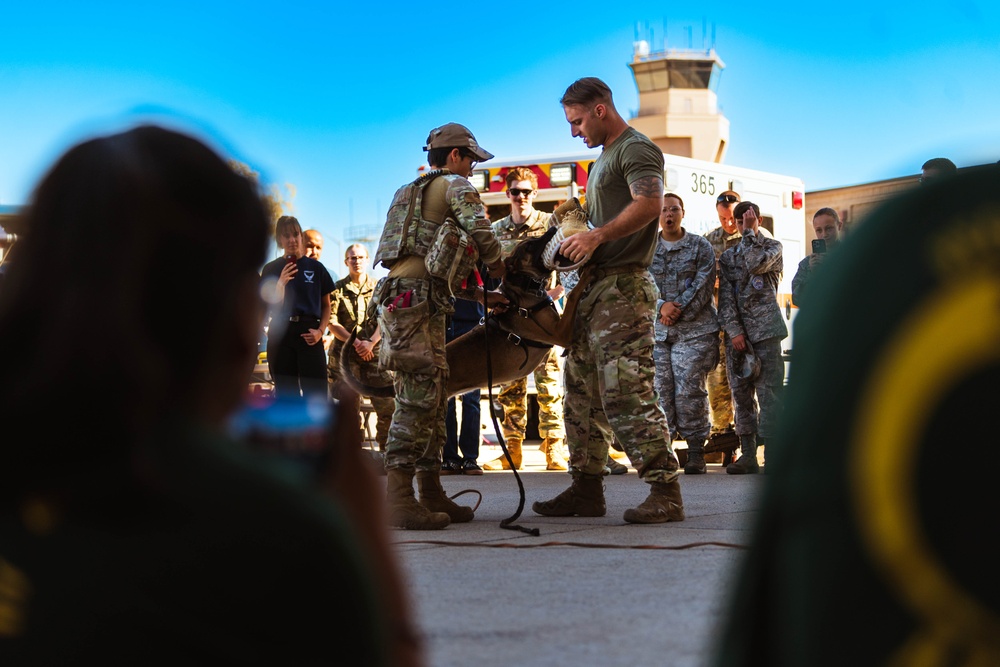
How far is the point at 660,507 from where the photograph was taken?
5.31 m

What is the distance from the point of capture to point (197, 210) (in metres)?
1.08

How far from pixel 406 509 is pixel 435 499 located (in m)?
0.32

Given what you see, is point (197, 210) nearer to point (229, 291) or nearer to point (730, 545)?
point (229, 291)

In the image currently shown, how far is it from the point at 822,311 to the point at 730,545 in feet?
12.8

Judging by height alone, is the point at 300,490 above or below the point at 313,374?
below

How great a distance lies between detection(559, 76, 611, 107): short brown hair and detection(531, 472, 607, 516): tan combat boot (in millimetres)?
1928

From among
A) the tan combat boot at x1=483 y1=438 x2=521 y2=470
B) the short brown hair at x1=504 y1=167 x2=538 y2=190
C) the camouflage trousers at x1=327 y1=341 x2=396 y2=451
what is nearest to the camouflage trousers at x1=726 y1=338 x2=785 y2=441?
the tan combat boot at x1=483 y1=438 x2=521 y2=470

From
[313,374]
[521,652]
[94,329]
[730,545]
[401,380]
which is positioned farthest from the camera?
[313,374]

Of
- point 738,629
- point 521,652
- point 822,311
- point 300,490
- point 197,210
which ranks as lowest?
point 521,652

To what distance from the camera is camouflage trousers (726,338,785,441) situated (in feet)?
28.3

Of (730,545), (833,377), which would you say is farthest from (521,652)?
(833,377)

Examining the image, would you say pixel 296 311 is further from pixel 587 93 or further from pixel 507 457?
pixel 587 93

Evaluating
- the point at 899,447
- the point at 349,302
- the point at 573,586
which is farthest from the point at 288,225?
the point at 899,447

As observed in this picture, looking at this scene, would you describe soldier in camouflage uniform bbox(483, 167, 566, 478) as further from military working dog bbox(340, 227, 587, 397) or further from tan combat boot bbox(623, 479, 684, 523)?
tan combat boot bbox(623, 479, 684, 523)
